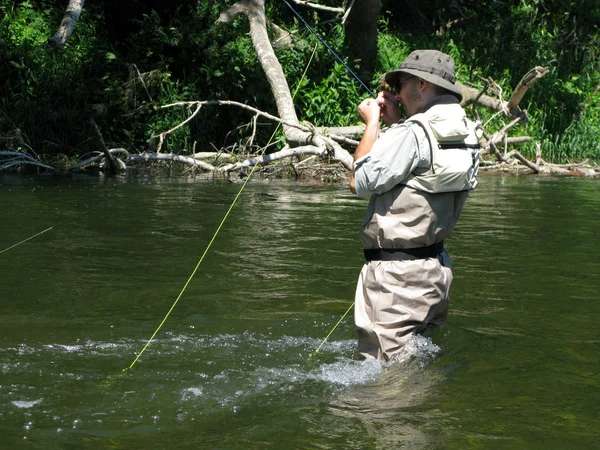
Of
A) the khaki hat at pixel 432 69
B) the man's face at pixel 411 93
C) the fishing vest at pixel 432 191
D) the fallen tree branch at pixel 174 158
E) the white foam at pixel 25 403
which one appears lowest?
the white foam at pixel 25 403

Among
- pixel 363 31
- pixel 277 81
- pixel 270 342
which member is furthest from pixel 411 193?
pixel 363 31

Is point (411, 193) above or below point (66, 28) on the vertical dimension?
below

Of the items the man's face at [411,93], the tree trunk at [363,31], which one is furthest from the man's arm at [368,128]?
the tree trunk at [363,31]

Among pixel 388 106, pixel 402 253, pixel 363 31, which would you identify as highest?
pixel 363 31

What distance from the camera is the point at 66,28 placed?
12516 millimetres

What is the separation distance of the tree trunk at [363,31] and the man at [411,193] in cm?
1246

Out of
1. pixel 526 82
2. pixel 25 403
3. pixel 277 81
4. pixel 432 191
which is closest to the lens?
pixel 25 403

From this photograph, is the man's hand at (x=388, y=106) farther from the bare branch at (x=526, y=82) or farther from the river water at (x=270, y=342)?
the bare branch at (x=526, y=82)

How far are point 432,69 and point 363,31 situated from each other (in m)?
13.0

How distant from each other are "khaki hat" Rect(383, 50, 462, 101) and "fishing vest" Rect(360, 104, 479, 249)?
0.33 feet

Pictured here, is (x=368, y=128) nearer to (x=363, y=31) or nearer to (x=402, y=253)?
(x=402, y=253)

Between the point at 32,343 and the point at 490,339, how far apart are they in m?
2.36

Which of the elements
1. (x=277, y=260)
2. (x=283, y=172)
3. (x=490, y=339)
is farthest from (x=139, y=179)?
(x=490, y=339)

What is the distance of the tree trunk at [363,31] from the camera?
1672 cm
